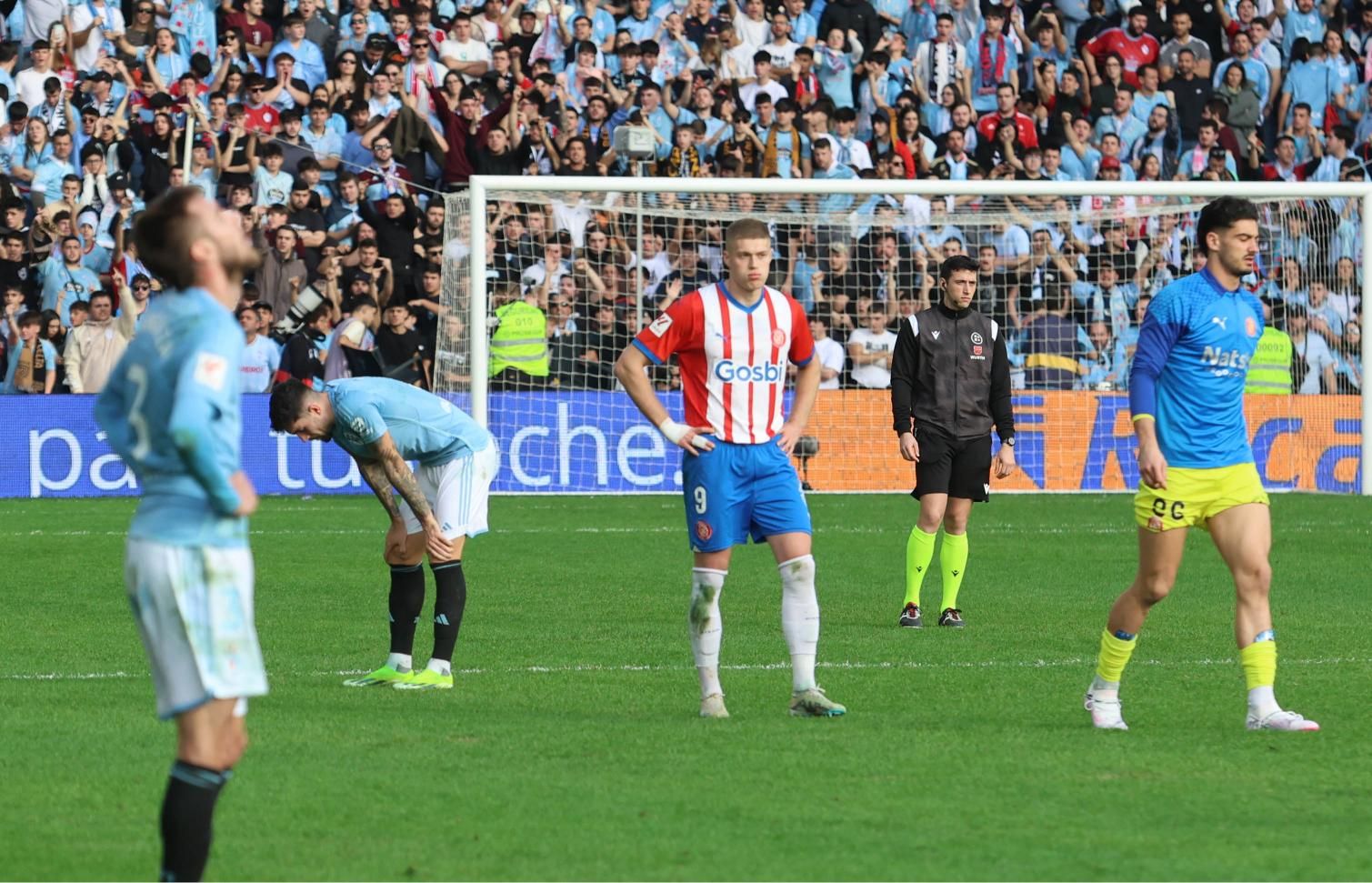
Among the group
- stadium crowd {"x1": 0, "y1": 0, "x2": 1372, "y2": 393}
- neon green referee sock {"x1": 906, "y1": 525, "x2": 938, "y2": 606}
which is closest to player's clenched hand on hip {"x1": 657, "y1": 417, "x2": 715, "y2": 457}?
neon green referee sock {"x1": 906, "y1": 525, "x2": 938, "y2": 606}

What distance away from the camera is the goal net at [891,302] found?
2130 centimetres

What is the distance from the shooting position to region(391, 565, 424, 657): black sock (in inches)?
394

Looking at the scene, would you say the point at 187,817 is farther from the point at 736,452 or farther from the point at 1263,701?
the point at 1263,701

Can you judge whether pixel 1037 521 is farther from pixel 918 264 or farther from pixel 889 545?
pixel 918 264

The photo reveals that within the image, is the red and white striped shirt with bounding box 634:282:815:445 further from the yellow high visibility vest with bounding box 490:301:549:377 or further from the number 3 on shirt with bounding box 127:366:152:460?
the yellow high visibility vest with bounding box 490:301:549:377

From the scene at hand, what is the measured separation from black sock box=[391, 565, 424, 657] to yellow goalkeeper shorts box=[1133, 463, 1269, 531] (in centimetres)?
363

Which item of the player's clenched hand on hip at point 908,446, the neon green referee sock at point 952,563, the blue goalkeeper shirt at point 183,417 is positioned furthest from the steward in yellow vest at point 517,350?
the blue goalkeeper shirt at point 183,417

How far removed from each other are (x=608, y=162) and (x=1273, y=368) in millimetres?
7836

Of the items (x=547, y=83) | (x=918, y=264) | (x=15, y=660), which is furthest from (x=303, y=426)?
(x=547, y=83)

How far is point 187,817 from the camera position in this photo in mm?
5188

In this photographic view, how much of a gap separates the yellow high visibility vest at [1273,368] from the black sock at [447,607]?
45.1 feet

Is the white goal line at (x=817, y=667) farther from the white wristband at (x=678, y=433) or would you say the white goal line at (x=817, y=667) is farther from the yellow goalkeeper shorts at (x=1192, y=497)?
the yellow goalkeeper shorts at (x=1192, y=497)

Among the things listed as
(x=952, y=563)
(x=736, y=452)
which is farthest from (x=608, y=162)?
(x=736, y=452)

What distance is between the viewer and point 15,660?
35.2 feet
